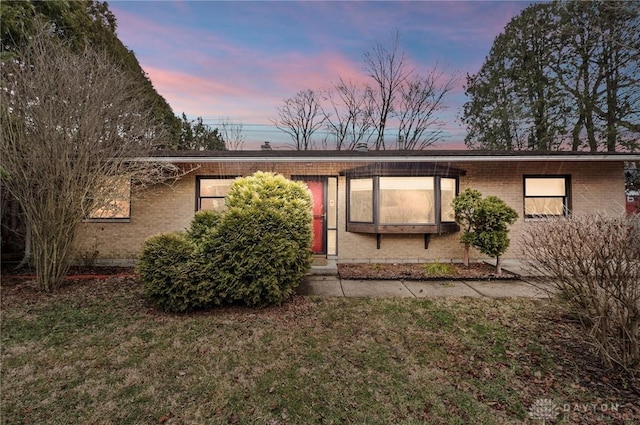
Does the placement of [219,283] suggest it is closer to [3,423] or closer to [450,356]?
[3,423]

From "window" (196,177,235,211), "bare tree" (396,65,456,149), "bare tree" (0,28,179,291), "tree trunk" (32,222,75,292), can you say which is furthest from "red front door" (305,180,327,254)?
"bare tree" (396,65,456,149)

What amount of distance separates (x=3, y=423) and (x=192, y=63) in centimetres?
1196

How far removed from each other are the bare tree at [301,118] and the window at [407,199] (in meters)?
13.8

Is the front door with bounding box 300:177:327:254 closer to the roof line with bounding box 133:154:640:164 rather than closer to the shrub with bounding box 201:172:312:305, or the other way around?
the roof line with bounding box 133:154:640:164

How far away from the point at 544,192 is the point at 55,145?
11.5 m

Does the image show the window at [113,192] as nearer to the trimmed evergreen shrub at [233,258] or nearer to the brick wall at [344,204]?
the brick wall at [344,204]

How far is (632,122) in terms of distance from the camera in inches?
505

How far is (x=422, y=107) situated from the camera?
19984 mm

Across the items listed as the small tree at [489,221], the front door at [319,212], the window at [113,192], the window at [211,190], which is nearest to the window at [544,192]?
the small tree at [489,221]

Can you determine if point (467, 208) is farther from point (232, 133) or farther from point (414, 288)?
point (232, 133)

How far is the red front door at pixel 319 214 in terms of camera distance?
7941 millimetres

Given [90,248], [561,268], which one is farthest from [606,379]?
[90,248]

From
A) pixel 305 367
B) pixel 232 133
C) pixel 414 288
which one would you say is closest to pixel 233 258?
pixel 305 367

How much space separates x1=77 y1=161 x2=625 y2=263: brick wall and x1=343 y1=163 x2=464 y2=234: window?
586 millimetres
